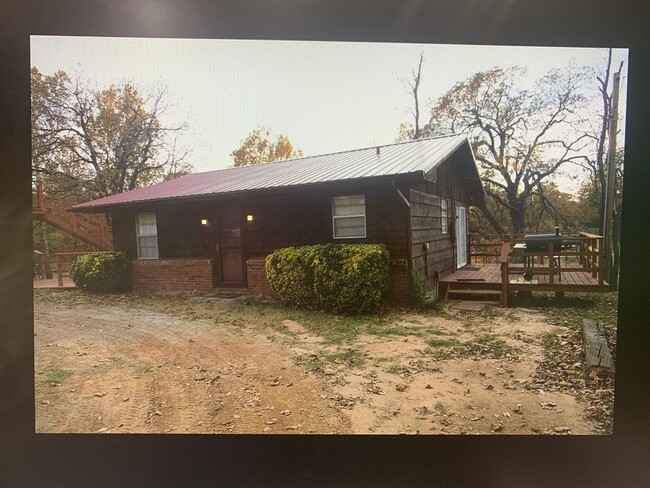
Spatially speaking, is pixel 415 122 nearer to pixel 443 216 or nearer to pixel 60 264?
pixel 443 216

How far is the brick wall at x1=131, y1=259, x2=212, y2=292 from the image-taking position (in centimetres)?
207

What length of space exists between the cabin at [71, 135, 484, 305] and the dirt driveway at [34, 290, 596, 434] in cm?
31

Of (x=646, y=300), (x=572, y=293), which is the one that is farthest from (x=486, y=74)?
(x=646, y=300)

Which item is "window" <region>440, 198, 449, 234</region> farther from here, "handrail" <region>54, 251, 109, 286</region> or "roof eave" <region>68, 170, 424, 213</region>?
"handrail" <region>54, 251, 109, 286</region>

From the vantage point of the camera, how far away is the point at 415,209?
2006 mm

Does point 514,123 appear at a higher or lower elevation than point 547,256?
higher

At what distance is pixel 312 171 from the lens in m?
1.99

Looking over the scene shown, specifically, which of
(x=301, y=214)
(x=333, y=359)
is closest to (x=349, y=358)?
(x=333, y=359)

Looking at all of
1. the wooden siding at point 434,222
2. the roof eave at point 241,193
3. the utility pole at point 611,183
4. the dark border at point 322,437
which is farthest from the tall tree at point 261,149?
the utility pole at point 611,183

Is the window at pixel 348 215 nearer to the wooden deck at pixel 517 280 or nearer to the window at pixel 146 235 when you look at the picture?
the wooden deck at pixel 517 280

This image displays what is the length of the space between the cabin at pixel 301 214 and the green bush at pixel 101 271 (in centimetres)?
6

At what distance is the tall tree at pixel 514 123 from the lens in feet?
5.51

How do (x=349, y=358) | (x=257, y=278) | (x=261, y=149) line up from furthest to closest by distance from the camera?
(x=257, y=278) < (x=261, y=149) < (x=349, y=358)

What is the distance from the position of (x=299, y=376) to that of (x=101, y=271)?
131 centimetres
